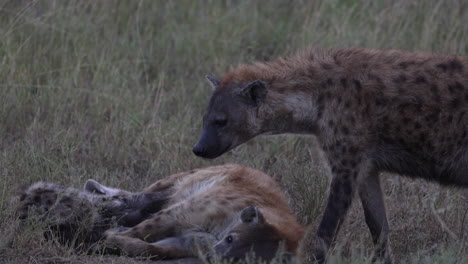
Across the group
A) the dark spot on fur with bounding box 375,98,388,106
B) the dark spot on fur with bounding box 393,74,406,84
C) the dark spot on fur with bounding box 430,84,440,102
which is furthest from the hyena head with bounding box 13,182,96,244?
the dark spot on fur with bounding box 430,84,440,102

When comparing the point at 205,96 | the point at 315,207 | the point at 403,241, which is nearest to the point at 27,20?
the point at 205,96

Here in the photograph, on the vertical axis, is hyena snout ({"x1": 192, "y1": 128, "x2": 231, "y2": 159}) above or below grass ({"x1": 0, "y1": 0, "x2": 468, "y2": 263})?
above

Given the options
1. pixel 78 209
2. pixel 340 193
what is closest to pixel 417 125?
pixel 340 193

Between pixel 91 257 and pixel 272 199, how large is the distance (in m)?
1.13

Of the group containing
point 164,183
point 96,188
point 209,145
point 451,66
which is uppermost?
point 451,66

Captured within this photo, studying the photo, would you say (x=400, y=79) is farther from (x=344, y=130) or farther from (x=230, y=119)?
(x=230, y=119)

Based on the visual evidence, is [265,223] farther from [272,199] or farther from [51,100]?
[51,100]

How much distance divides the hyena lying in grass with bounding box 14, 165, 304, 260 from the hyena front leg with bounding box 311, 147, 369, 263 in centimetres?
14

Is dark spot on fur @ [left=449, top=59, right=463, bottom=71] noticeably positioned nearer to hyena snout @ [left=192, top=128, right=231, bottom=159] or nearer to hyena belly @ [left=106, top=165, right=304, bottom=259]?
hyena belly @ [left=106, top=165, right=304, bottom=259]

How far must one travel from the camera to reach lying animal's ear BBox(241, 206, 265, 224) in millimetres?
4387

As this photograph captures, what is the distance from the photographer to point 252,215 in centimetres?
441

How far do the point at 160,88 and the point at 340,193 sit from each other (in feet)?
8.81

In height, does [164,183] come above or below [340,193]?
below

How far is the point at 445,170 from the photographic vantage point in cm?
451
